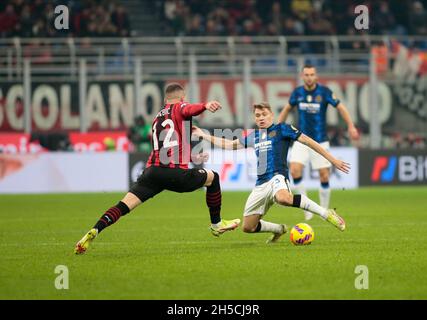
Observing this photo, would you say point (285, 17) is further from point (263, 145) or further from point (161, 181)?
point (161, 181)

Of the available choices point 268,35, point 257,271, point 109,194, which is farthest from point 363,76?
point 257,271

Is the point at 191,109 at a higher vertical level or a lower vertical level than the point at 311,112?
higher

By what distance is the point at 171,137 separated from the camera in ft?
37.2

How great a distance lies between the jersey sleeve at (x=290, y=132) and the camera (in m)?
11.9

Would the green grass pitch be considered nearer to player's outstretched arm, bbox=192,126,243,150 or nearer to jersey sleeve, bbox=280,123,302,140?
player's outstretched arm, bbox=192,126,243,150

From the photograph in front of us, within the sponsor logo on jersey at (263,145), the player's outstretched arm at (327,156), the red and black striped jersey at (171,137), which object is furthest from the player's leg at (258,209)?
the red and black striped jersey at (171,137)

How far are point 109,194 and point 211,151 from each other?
2859mm

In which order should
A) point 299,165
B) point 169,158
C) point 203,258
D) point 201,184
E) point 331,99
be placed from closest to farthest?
point 203,258 < point 169,158 < point 201,184 < point 331,99 < point 299,165

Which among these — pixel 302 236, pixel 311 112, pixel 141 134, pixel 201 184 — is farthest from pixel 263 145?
pixel 141 134

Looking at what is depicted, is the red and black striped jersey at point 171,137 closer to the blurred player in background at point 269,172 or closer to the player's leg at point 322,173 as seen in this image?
the blurred player in background at point 269,172

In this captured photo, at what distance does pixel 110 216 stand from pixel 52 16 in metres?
17.7

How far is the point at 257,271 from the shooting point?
959 cm

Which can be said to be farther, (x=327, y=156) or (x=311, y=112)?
(x=311, y=112)

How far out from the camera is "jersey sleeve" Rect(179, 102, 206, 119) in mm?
11055
